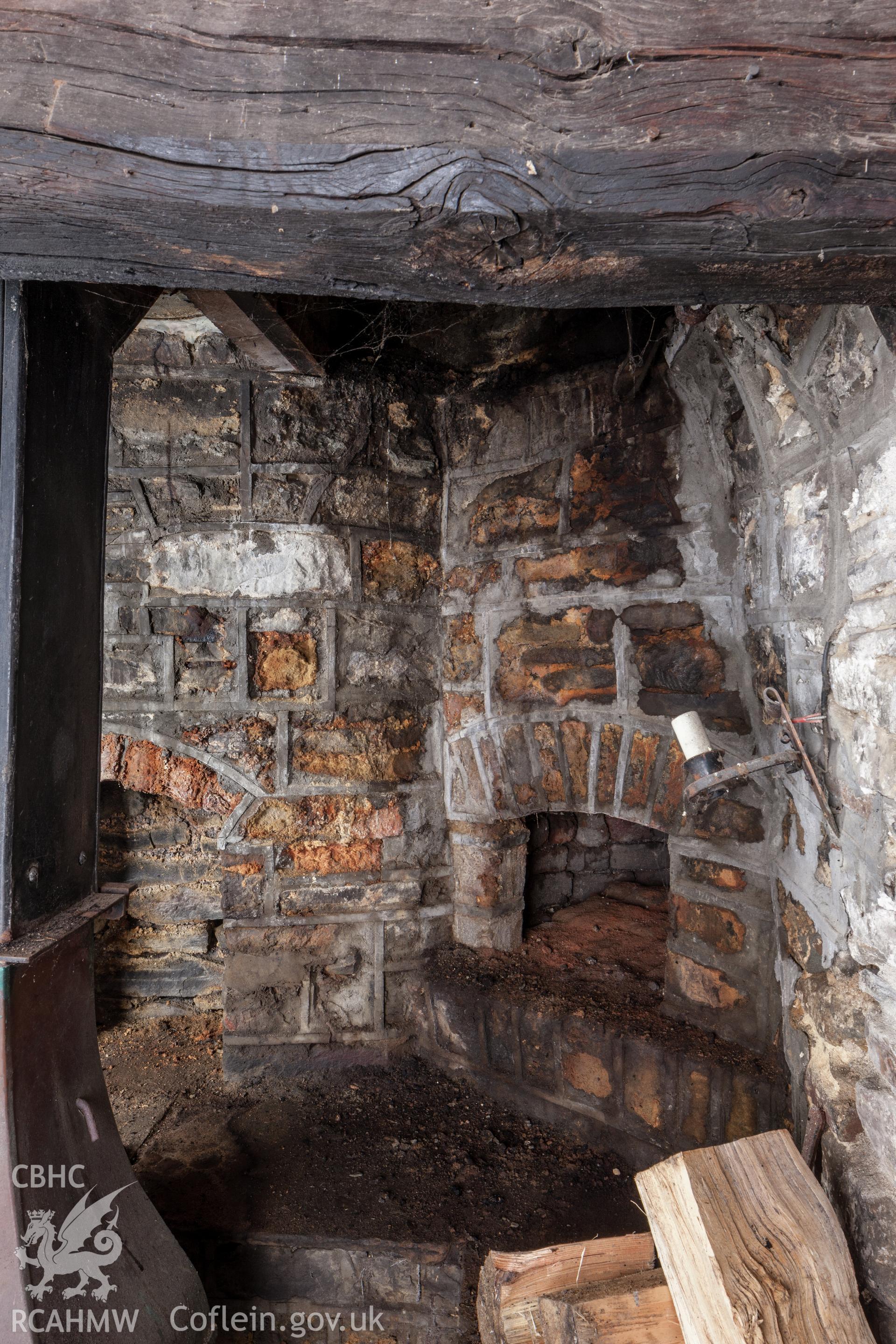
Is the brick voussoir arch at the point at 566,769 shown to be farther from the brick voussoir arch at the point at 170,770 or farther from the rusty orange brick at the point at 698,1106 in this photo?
the brick voussoir arch at the point at 170,770

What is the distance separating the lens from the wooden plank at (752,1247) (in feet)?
3.30

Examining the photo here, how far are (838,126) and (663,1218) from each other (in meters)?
1.59

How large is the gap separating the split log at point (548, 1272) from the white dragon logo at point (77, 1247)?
0.79 meters

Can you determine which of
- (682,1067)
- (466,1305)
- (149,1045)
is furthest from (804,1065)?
(149,1045)

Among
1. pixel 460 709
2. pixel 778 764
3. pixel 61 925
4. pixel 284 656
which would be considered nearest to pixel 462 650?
pixel 460 709

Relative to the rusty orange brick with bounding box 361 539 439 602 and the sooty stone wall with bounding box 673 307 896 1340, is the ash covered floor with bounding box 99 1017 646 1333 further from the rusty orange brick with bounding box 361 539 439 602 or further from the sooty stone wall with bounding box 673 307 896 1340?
the rusty orange brick with bounding box 361 539 439 602

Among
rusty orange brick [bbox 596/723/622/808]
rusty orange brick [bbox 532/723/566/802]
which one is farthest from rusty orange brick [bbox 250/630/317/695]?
rusty orange brick [bbox 596/723/622/808]

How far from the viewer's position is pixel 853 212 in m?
0.80

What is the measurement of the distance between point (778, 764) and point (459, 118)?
1203 millimetres

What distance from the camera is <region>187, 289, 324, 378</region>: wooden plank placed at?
74.7 inches

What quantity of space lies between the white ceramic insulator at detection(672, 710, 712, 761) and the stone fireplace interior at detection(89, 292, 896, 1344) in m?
0.45

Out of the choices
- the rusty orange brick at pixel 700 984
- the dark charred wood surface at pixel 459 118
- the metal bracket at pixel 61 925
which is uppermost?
the dark charred wood surface at pixel 459 118

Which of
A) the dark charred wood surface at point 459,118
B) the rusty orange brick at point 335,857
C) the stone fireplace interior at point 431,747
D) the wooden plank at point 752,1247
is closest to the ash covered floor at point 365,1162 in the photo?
the stone fireplace interior at point 431,747

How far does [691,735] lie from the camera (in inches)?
54.1
